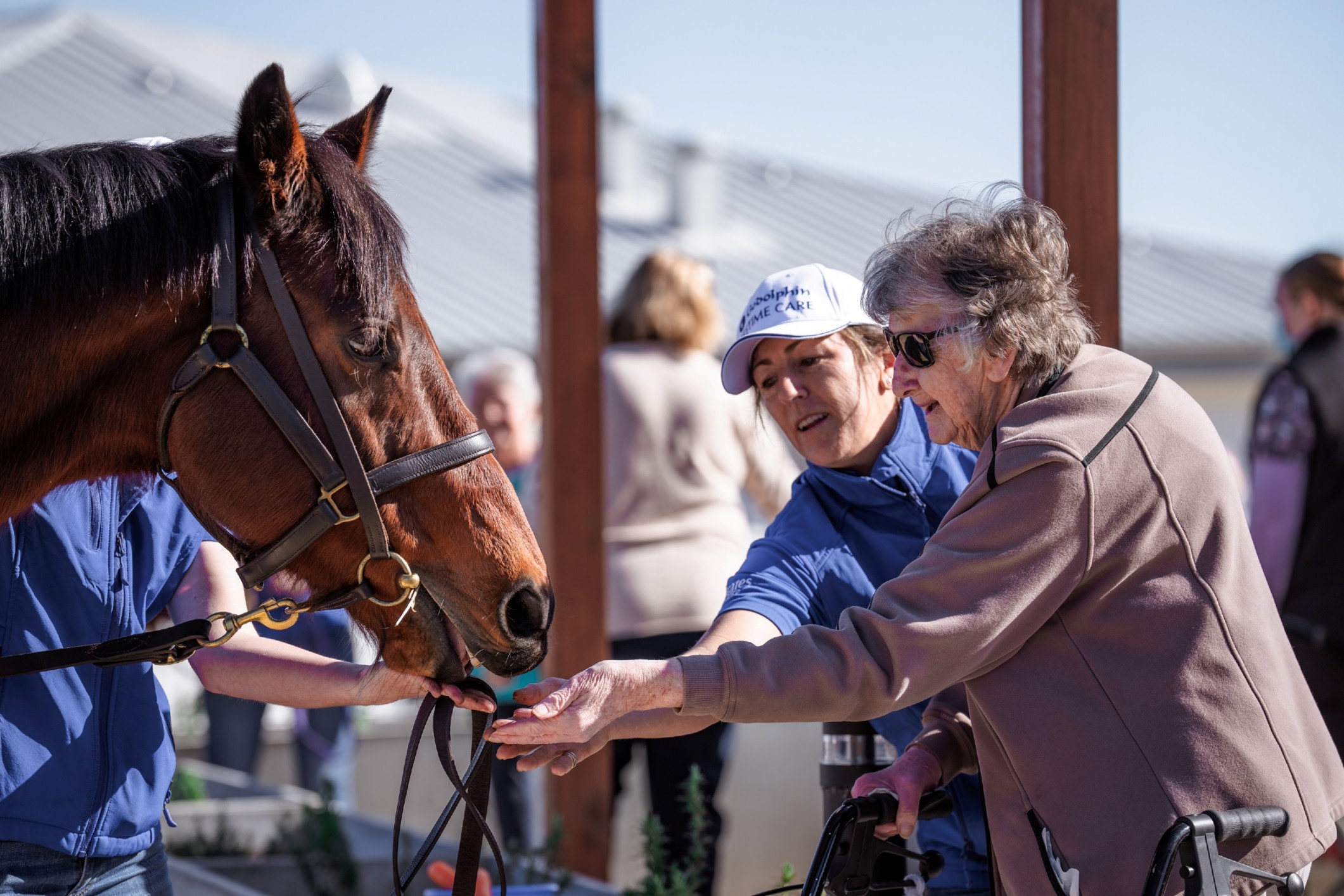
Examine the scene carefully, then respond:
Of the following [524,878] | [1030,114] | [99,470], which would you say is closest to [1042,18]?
[1030,114]

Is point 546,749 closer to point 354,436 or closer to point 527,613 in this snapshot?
point 527,613

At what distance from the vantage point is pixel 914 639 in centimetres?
170

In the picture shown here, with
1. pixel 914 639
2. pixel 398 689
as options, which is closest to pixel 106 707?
pixel 398 689

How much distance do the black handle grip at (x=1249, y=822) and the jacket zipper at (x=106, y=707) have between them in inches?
60.6

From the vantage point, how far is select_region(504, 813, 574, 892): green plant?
3219mm

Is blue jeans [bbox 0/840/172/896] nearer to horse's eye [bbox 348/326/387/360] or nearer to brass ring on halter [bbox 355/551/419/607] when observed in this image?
brass ring on halter [bbox 355/551/419/607]

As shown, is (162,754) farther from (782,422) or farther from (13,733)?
(782,422)

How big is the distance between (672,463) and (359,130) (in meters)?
2.26

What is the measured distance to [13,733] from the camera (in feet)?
6.10

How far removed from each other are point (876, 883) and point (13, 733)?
52.3 inches

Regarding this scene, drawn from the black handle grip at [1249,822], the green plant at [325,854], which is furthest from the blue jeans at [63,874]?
the green plant at [325,854]

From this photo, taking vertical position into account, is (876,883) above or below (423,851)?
below

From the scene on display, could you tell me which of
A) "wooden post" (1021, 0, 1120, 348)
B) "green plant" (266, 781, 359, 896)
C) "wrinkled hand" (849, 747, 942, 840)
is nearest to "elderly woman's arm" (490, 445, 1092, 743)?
"wrinkled hand" (849, 747, 942, 840)

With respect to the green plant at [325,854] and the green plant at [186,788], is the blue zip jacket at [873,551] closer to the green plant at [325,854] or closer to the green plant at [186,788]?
the green plant at [325,854]
